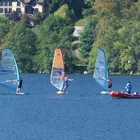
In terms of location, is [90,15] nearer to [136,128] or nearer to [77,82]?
[77,82]

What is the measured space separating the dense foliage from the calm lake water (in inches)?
1743

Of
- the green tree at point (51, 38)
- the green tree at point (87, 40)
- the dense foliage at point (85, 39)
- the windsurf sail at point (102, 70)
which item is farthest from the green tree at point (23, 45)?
the windsurf sail at point (102, 70)

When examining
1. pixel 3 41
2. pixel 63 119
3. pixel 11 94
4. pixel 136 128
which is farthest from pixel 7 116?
pixel 3 41

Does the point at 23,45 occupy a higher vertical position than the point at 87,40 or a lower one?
lower

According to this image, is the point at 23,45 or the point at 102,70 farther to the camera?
the point at 23,45

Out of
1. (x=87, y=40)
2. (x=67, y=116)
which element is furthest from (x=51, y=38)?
(x=67, y=116)

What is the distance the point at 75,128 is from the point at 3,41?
10033 cm

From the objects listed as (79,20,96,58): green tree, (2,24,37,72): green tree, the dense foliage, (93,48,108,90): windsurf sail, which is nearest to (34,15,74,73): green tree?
the dense foliage

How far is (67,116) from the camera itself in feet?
256

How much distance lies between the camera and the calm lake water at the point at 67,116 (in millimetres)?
67312

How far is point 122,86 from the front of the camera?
12081 centimetres

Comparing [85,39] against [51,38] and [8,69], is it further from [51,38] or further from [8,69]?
[8,69]

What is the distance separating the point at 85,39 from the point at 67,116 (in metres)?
89.0

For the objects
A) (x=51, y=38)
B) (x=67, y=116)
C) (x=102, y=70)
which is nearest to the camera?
(x=67, y=116)
